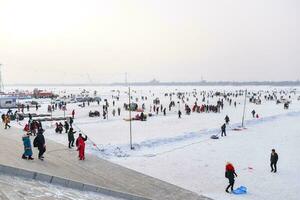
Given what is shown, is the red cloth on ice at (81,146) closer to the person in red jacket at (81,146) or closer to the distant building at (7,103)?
the person in red jacket at (81,146)

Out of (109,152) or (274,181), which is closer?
(274,181)

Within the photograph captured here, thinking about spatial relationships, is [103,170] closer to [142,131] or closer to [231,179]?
[231,179]

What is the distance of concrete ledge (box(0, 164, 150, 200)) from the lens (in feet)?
35.8

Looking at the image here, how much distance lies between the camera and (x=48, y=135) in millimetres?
23109

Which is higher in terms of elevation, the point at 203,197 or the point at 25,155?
the point at 25,155

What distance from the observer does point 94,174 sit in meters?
12.9

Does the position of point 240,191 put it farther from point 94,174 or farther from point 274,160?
point 94,174

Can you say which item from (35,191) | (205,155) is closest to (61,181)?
(35,191)

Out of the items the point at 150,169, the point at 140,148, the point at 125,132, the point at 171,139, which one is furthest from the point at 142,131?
the point at 150,169

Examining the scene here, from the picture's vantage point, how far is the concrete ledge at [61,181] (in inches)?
429

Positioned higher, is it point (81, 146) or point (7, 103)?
point (81, 146)

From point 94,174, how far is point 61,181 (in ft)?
6.41

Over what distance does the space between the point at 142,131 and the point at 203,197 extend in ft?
54.2

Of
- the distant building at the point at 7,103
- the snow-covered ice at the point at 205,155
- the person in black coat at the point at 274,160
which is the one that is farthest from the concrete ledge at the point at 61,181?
the distant building at the point at 7,103
